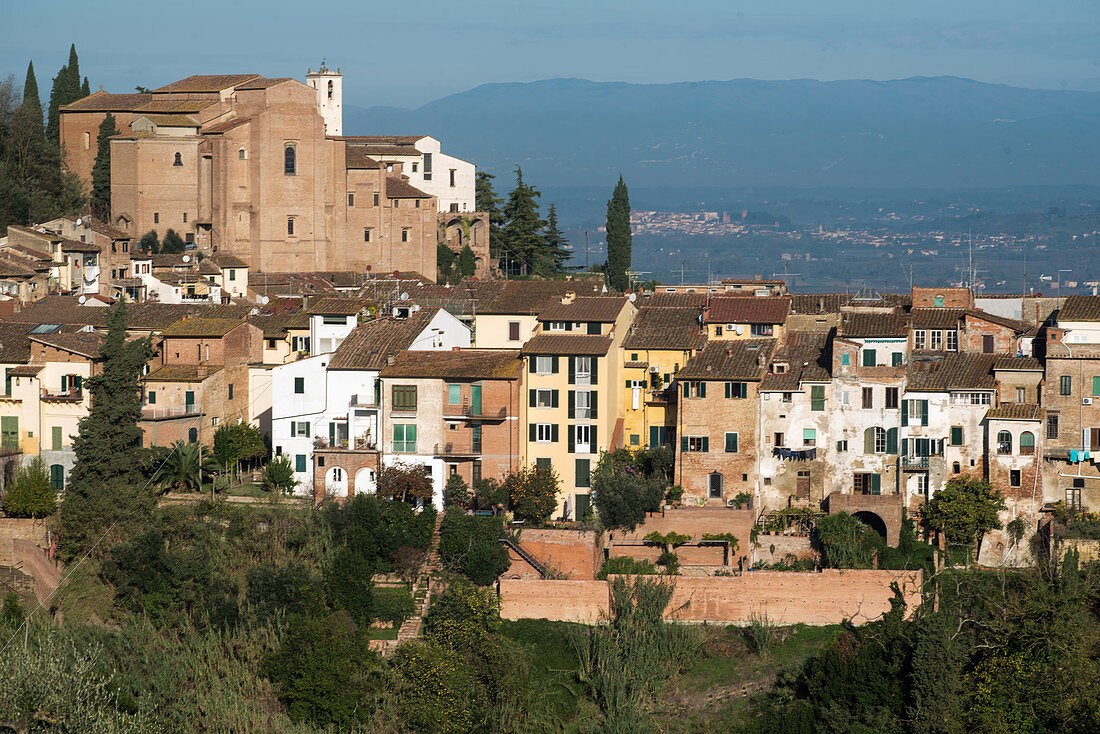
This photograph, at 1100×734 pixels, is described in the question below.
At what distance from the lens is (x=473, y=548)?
120 feet

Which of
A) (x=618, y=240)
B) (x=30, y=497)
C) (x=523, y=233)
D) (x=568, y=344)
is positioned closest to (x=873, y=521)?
(x=568, y=344)

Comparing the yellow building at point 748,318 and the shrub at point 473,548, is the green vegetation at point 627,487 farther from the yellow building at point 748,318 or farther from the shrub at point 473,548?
the yellow building at point 748,318

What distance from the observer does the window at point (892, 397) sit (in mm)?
38969

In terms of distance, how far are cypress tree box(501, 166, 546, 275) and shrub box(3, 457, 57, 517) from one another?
3466 centimetres

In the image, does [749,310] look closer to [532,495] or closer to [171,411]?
[532,495]

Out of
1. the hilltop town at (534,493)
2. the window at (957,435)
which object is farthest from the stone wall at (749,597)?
the window at (957,435)

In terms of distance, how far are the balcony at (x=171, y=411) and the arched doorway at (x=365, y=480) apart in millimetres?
5382

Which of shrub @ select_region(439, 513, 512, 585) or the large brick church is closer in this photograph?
shrub @ select_region(439, 513, 512, 585)

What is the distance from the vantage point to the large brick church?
64.9m

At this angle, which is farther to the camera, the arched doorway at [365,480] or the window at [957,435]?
the arched doorway at [365,480]

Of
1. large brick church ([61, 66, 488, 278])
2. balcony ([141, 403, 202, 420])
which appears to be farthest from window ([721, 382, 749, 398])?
large brick church ([61, 66, 488, 278])

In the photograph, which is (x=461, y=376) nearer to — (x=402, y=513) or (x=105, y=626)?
(x=402, y=513)

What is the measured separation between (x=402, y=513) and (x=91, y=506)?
764 cm

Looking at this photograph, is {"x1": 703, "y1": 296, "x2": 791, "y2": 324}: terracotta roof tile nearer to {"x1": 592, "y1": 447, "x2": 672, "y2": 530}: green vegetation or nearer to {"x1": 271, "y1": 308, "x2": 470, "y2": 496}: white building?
{"x1": 592, "y1": 447, "x2": 672, "y2": 530}: green vegetation
